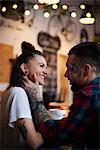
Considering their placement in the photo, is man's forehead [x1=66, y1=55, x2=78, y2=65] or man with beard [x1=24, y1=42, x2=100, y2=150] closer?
man with beard [x1=24, y1=42, x2=100, y2=150]

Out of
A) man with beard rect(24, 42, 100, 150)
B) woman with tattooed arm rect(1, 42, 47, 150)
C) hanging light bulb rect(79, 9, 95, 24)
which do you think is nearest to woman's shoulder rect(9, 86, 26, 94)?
woman with tattooed arm rect(1, 42, 47, 150)

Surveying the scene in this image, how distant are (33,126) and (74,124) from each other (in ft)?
0.64

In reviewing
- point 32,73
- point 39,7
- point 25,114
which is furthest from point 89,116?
point 39,7

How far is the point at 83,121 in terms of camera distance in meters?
1.09

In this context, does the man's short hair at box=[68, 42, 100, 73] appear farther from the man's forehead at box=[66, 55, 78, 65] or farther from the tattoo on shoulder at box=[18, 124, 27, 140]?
the tattoo on shoulder at box=[18, 124, 27, 140]

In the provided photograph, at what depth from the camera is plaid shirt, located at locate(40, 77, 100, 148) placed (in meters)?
1.09

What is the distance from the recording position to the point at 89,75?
1187mm

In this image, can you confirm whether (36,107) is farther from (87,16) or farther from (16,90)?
(87,16)

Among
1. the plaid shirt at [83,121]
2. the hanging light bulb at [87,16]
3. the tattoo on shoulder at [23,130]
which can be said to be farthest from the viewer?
the hanging light bulb at [87,16]

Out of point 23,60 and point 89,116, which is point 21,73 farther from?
point 89,116

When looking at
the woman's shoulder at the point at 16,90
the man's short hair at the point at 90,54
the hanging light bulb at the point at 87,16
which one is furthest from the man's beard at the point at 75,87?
the hanging light bulb at the point at 87,16

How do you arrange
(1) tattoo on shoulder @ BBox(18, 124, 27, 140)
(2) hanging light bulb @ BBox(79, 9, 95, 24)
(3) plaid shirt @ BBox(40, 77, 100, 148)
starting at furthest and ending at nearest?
(2) hanging light bulb @ BBox(79, 9, 95, 24) < (1) tattoo on shoulder @ BBox(18, 124, 27, 140) < (3) plaid shirt @ BBox(40, 77, 100, 148)

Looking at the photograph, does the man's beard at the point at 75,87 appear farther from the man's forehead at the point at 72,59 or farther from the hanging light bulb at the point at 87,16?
the hanging light bulb at the point at 87,16

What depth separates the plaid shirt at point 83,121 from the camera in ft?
3.57
